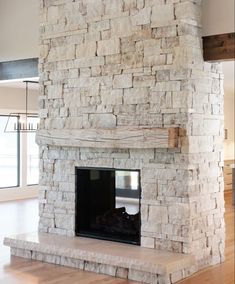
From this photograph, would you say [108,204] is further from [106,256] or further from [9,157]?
[9,157]

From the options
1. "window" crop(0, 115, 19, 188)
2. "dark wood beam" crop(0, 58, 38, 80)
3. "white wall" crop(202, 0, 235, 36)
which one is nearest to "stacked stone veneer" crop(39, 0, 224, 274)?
"white wall" crop(202, 0, 235, 36)

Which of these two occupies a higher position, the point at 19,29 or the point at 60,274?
the point at 19,29

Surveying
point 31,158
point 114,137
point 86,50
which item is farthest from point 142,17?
point 31,158

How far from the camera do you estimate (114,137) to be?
5285 millimetres

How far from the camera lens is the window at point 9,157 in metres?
10.9

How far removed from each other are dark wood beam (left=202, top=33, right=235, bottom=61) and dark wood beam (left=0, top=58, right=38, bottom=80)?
2431 millimetres

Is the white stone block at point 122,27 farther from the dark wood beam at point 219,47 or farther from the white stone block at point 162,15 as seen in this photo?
the dark wood beam at point 219,47

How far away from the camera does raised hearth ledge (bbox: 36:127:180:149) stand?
4930mm

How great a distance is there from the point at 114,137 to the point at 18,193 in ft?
20.7

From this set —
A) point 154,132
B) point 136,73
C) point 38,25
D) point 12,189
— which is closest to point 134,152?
point 154,132

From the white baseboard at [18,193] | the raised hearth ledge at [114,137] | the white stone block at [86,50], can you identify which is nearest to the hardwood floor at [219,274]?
the raised hearth ledge at [114,137]

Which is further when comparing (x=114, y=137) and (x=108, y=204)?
(x=108, y=204)

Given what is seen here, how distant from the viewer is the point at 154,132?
498 centimetres

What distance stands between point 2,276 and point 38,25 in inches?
130
